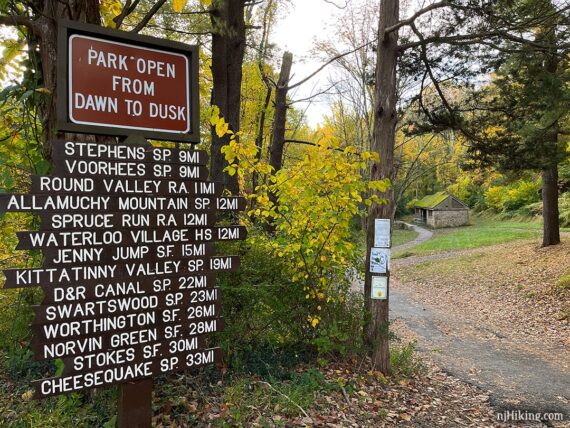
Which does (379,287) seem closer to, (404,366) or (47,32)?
(404,366)

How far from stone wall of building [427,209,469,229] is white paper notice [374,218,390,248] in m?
39.6

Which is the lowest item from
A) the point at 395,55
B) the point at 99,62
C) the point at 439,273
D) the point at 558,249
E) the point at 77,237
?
the point at 439,273

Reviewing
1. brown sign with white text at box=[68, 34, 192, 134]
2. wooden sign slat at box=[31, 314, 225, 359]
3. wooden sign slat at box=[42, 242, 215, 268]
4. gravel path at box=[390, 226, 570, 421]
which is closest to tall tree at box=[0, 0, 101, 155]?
brown sign with white text at box=[68, 34, 192, 134]

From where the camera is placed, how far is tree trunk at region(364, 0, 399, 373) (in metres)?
5.78

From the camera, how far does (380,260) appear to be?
5.67 m

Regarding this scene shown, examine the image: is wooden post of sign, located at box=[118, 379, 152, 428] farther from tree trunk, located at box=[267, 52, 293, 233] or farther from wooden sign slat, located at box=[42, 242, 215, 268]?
tree trunk, located at box=[267, 52, 293, 233]

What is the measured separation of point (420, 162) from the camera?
30641mm

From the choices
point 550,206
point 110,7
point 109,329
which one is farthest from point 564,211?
point 109,329

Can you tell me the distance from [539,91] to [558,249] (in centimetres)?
1008

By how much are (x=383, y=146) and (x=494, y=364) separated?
4557 millimetres

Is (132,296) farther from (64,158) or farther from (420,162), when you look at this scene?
(420,162)

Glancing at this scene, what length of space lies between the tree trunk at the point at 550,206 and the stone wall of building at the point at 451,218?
26.4 metres

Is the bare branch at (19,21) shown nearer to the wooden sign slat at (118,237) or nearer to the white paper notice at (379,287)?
the wooden sign slat at (118,237)

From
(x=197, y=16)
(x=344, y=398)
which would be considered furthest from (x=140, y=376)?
(x=197, y=16)
